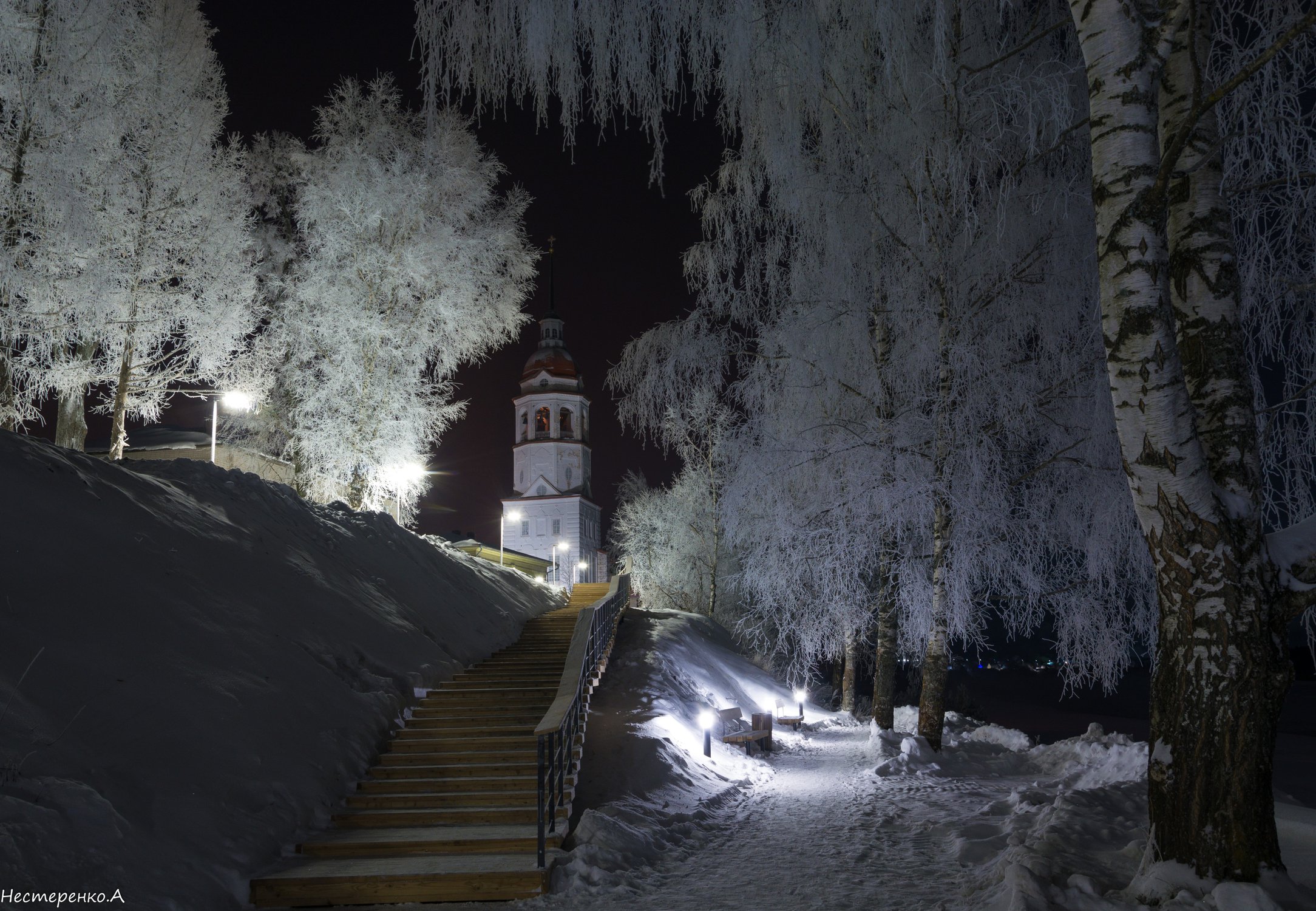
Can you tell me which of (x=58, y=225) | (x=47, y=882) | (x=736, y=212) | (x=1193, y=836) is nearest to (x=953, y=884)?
(x=1193, y=836)

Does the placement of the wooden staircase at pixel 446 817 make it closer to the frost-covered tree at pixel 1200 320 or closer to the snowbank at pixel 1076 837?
the snowbank at pixel 1076 837

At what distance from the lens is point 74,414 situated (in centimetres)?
1463

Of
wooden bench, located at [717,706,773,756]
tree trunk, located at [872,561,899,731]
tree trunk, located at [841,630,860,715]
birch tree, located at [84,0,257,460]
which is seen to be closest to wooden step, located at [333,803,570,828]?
wooden bench, located at [717,706,773,756]

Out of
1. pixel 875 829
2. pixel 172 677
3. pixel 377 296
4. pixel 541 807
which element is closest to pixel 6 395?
pixel 377 296

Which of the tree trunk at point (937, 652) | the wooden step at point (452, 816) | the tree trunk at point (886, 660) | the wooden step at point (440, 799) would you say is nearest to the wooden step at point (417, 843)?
the wooden step at point (452, 816)

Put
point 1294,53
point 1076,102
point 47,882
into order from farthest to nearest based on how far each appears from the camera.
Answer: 1. point 1076,102
2. point 1294,53
3. point 47,882

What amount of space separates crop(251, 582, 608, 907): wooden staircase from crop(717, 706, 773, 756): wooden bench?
351 centimetres

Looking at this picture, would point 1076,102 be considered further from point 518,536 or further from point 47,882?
point 518,536

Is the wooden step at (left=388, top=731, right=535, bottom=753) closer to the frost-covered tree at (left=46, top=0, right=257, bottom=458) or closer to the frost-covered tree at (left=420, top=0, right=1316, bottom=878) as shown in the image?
the frost-covered tree at (left=420, top=0, right=1316, bottom=878)

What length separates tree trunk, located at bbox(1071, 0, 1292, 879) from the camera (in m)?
4.19

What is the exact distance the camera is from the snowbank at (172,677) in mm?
5301

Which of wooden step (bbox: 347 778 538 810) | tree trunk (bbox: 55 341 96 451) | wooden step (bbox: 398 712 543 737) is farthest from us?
tree trunk (bbox: 55 341 96 451)

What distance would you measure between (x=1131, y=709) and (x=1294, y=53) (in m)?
57.9

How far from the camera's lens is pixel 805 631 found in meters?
11.3
